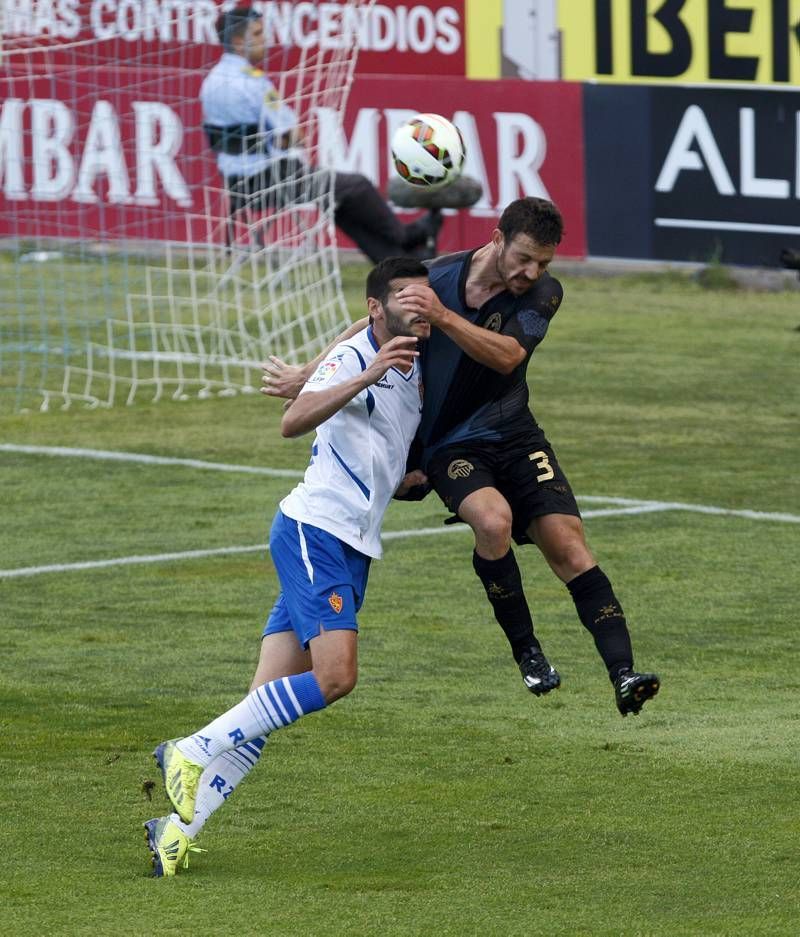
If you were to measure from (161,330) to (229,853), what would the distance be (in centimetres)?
1268

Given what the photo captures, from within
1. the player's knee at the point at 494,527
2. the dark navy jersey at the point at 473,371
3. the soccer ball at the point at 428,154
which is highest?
the soccer ball at the point at 428,154

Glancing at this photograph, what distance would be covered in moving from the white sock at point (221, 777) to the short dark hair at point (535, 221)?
196 centimetres

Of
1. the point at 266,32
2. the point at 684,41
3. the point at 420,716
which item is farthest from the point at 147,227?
the point at 420,716

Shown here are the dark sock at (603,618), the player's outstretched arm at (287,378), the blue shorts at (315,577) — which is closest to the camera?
the blue shorts at (315,577)

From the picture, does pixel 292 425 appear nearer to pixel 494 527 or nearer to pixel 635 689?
pixel 494 527

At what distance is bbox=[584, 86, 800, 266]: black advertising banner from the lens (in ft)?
69.8

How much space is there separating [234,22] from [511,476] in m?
11.2

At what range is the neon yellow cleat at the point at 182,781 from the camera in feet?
21.9

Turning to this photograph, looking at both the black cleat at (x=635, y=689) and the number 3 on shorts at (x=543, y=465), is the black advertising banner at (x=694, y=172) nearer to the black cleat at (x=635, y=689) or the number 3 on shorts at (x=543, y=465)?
the number 3 on shorts at (x=543, y=465)

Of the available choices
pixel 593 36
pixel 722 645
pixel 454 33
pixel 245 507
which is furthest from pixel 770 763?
pixel 454 33

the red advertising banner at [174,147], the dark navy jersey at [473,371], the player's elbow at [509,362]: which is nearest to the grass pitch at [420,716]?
the dark navy jersey at [473,371]

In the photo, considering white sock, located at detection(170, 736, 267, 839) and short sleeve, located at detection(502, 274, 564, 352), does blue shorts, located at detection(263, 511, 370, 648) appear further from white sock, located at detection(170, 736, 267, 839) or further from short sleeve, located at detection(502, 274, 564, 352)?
short sleeve, located at detection(502, 274, 564, 352)

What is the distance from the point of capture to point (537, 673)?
7746 millimetres

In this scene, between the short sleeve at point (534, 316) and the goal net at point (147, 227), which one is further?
the goal net at point (147, 227)
